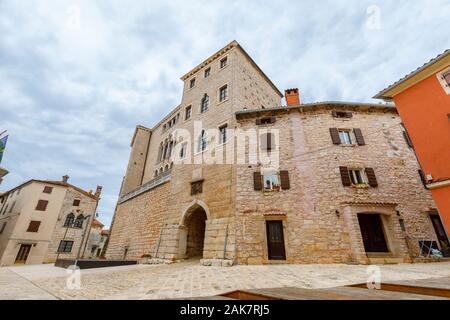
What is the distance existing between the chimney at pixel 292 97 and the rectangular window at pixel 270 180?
19.8 ft

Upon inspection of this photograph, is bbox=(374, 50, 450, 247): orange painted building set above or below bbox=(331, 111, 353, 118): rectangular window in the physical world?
below

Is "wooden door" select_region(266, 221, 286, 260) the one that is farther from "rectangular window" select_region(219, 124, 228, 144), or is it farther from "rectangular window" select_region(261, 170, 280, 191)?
"rectangular window" select_region(219, 124, 228, 144)

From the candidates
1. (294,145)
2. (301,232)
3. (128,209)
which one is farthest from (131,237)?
(294,145)

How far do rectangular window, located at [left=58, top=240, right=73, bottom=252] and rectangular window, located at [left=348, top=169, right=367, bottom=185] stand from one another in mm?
28554

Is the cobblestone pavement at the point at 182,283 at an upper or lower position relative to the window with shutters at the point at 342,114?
lower

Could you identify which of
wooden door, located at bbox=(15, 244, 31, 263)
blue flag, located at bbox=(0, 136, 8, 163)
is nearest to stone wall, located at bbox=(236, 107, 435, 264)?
blue flag, located at bbox=(0, 136, 8, 163)

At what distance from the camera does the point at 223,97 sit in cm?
1573

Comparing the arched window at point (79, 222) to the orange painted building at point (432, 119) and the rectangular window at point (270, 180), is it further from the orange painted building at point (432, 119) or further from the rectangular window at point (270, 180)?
the orange painted building at point (432, 119)

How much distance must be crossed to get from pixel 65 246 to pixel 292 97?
28032 millimetres

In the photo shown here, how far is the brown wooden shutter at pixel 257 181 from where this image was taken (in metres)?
→ 11.5

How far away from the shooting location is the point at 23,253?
811 inches

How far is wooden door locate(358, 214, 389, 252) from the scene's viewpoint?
1038 centimetres

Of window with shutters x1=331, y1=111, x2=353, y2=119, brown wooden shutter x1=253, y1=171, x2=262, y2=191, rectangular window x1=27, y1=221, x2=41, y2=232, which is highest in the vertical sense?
window with shutters x1=331, y1=111, x2=353, y2=119

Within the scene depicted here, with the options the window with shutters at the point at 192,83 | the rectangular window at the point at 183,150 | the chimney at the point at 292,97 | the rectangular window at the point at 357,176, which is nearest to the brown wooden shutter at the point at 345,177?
the rectangular window at the point at 357,176
